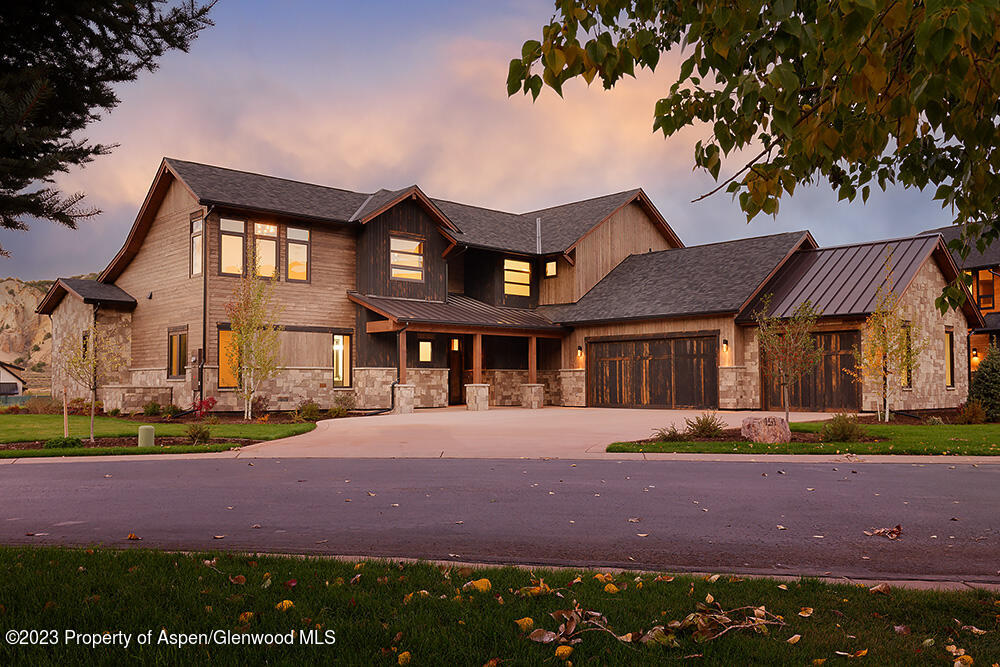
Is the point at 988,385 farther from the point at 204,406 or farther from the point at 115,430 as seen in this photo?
the point at 115,430

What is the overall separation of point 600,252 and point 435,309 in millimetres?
9747

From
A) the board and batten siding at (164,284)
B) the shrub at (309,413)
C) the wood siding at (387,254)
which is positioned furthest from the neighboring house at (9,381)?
the shrub at (309,413)

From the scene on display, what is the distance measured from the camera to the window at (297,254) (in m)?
26.9

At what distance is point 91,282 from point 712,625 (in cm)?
3125

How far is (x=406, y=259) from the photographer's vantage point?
2962 centimetres

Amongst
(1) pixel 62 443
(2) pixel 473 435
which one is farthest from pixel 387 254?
(1) pixel 62 443

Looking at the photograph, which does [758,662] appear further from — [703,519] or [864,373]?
[864,373]

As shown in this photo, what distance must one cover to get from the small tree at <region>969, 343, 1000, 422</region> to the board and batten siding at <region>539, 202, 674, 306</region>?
15602mm

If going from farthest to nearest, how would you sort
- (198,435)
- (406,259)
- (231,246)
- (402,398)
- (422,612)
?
(406,259) < (402,398) < (231,246) < (198,435) < (422,612)

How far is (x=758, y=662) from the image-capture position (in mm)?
3871

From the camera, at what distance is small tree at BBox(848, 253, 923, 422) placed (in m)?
22.6

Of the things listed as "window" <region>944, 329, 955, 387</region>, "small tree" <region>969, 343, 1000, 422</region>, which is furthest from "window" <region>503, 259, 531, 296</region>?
"small tree" <region>969, 343, 1000, 422</region>

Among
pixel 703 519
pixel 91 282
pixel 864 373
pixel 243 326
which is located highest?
pixel 91 282

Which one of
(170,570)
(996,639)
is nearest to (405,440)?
(170,570)
